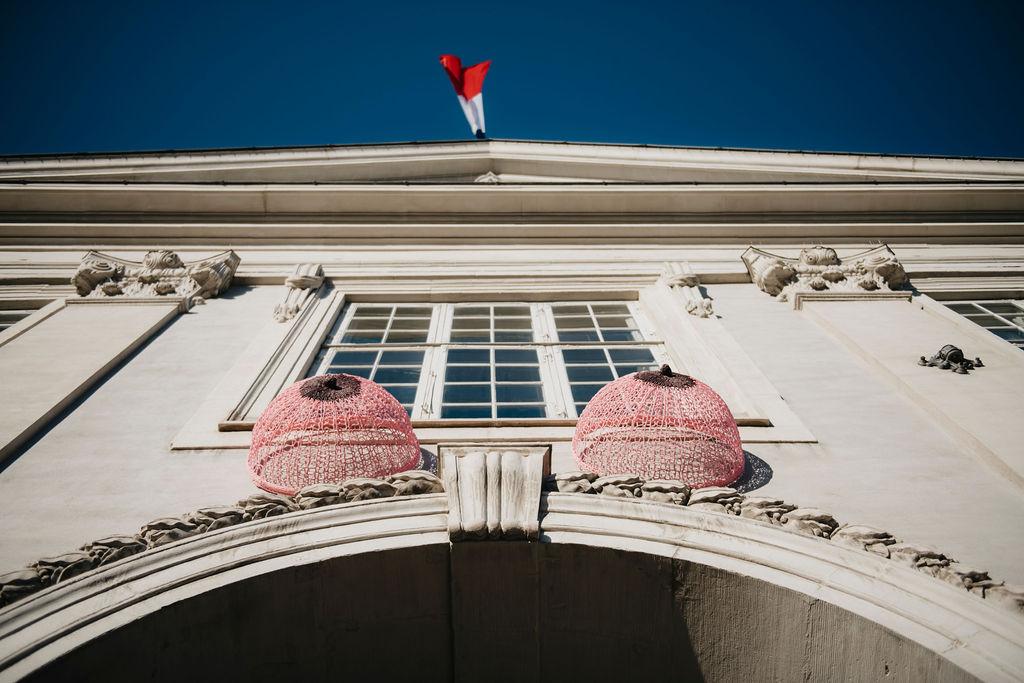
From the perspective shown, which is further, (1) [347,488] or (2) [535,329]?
(2) [535,329]

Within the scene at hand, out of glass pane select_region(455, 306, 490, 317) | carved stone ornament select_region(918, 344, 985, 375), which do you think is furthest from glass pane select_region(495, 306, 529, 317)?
carved stone ornament select_region(918, 344, 985, 375)

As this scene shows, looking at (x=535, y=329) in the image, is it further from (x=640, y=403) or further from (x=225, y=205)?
(x=225, y=205)

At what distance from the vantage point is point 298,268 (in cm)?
864

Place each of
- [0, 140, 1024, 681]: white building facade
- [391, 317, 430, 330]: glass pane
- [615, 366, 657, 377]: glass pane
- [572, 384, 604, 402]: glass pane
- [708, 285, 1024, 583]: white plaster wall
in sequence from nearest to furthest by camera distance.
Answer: [0, 140, 1024, 681]: white building facade → [708, 285, 1024, 583]: white plaster wall → [572, 384, 604, 402]: glass pane → [615, 366, 657, 377]: glass pane → [391, 317, 430, 330]: glass pane

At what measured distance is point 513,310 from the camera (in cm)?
855

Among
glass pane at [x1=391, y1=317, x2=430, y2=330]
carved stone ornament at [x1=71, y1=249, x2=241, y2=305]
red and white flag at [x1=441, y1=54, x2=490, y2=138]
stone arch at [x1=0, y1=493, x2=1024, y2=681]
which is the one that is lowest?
stone arch at [x1=0, y1=493, x2=1024, y2=681]

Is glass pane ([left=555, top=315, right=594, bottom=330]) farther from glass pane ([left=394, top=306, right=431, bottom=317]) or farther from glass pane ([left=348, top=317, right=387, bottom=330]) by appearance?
glass pane ([left=348, top=317, right=387, bottom=330])

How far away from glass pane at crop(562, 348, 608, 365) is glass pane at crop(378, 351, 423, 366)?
1.53 meters

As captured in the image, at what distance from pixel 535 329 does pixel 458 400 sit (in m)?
1.87

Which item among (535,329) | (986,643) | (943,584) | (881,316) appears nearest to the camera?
(986,643)

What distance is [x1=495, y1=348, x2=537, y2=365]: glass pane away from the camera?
7.20 m

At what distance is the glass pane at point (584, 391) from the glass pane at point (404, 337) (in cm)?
208

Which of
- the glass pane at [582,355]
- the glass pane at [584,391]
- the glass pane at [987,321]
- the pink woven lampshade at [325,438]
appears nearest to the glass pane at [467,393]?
the glass pane at [584,391]

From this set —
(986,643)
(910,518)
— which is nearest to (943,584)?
(986,643)
